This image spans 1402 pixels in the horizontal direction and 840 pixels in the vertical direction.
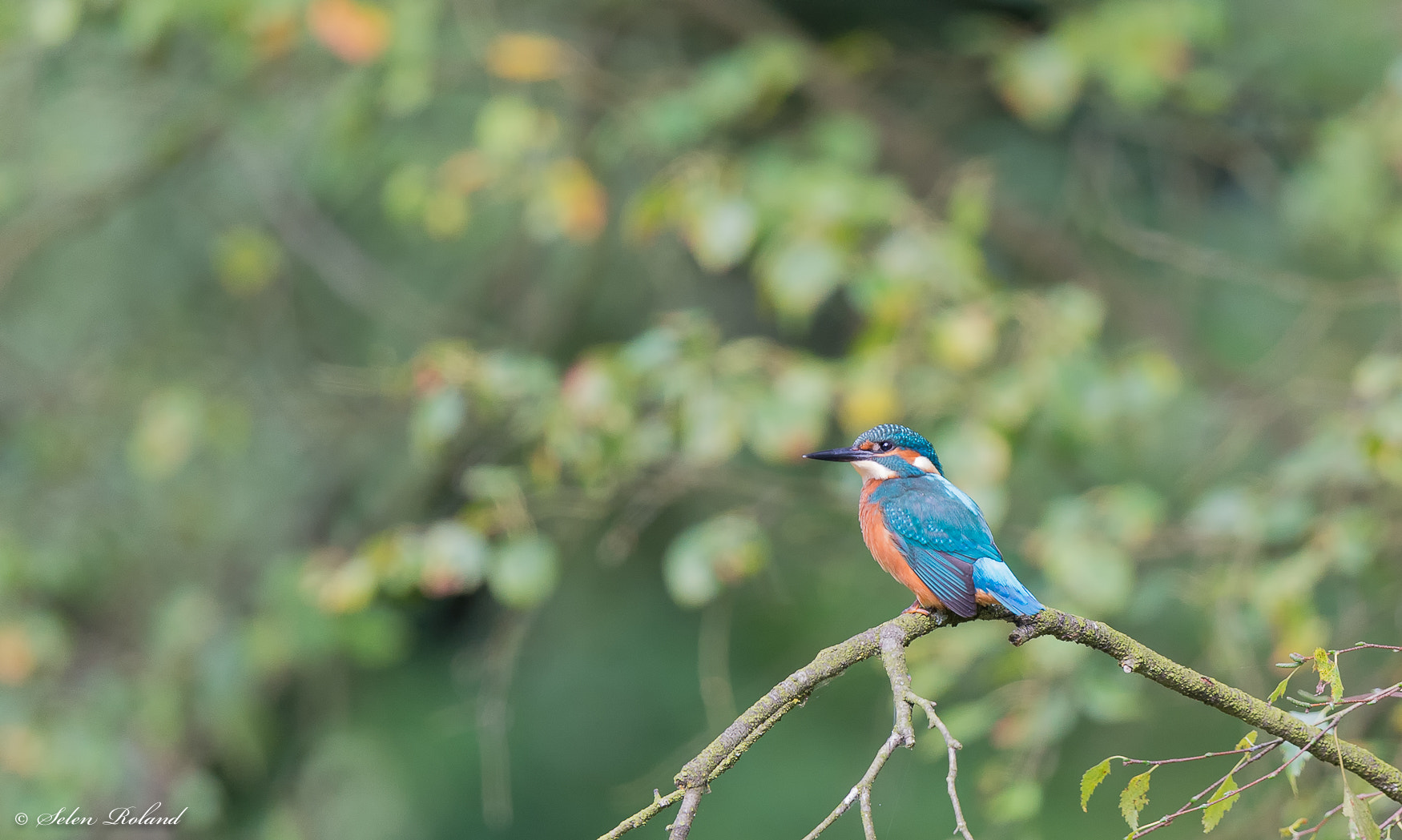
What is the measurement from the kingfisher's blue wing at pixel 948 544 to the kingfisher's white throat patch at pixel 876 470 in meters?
0.06

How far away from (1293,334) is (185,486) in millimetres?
5068

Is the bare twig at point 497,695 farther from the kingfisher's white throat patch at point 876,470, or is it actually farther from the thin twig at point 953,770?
the thin twig at point 953,770

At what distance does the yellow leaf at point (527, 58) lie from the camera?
14.4 feet

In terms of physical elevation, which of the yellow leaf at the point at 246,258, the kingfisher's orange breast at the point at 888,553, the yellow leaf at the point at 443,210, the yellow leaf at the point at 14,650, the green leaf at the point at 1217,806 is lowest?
the green leaf at the point at 1217,806

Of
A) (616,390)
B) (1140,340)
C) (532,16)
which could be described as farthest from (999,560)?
(532,16)

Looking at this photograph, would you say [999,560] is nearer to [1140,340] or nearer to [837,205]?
[837,205]

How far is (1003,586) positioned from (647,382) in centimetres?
203

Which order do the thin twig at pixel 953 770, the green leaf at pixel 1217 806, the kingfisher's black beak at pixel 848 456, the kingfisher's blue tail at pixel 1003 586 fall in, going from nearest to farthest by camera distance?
the thin twig at pixel 953 770
the green leaf at pixel 1217 806
the kingfisher's blue tail at pixel 1003 586
the kingfisher's black beak at pixel 848 456

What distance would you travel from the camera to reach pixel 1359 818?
1.34 meters

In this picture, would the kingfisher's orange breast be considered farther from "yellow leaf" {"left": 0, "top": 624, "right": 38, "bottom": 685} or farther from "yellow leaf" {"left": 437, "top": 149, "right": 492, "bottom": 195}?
"yellow leaf" {"left": 0, "top": 624, "right": 38, "bottom": 685}

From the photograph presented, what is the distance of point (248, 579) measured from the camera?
6090 mm

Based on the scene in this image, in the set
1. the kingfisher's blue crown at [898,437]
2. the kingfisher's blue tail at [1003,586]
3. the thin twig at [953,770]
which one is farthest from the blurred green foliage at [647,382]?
the thin twig at [953,770]

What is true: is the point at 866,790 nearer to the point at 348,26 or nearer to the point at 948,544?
the point at 948,544

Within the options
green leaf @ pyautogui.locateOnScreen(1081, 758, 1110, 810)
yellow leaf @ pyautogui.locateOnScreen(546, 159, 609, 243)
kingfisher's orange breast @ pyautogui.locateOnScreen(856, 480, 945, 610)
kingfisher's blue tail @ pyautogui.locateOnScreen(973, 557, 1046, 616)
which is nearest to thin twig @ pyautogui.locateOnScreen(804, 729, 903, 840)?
green leaf @ pyautogui.locateOnScreen(1081, 758, 1110, 810)
